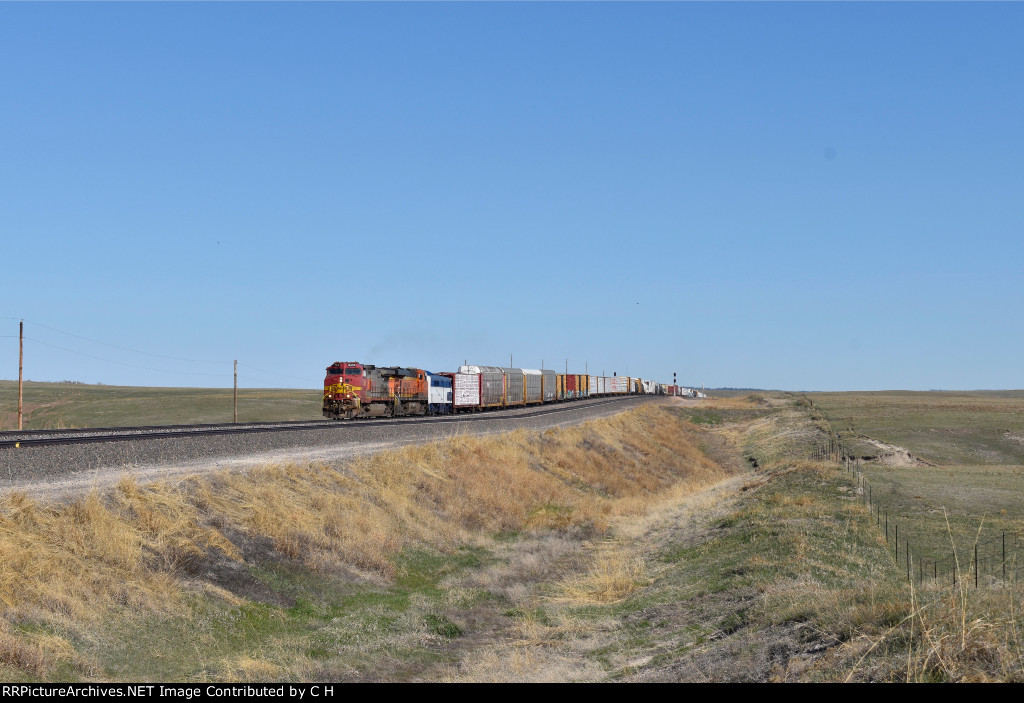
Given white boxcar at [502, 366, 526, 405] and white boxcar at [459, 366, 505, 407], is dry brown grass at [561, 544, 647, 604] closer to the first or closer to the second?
white boxcar at [459, 366, 505, 407]

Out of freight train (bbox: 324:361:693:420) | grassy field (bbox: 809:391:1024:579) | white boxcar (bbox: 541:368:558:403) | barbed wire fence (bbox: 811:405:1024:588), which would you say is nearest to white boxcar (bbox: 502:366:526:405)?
freight train (bbox: 324:361:693:420)

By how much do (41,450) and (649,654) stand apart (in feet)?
60.1

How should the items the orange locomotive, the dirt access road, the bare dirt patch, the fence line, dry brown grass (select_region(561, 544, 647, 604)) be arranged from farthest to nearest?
the orange locomotive
the bare dirt patch
the dirt access road
dry brown grass (select_region(561, 544, 647, 604))
the fence line

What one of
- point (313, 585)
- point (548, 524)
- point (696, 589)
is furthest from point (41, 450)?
point (696, 589)

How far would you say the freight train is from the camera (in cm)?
5194

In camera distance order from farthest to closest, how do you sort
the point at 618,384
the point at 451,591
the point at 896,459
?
the point at 618,384
the point at 896,459
the point at 451,591

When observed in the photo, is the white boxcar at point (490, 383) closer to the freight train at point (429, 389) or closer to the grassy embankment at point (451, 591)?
the freight train at point (429, 389)

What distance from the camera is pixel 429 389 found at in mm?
65312

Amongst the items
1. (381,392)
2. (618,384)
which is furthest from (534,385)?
(618,384)

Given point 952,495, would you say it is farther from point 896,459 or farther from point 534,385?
point 534,385

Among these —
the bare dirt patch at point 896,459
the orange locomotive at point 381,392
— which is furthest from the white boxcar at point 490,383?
the bare dirt patch at point 896,459

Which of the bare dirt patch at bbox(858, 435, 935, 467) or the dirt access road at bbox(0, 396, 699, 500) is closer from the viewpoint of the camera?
the dirt access road at bbox(0, 396, 699, 500)
